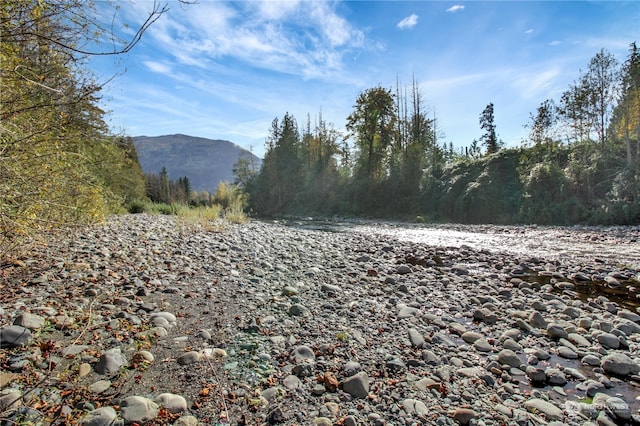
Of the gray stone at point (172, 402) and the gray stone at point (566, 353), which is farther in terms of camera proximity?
the gray stone at point (566, 353)

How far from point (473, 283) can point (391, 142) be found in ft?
72.5

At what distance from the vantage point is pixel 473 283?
15.7 ft

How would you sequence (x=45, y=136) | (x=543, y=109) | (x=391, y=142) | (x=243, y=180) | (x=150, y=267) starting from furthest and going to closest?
(x=243, y=180), (x=391, y=142), (x=543, y=109), (x=150, y=267), (x=45, y=136)

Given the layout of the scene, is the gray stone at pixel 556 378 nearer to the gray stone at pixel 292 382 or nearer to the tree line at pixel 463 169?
the gray stone at pixel 292 382

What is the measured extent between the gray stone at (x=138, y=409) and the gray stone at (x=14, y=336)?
3.50 ft

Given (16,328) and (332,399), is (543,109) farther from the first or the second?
(16,328)

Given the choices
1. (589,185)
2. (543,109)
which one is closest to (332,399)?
(589,185)

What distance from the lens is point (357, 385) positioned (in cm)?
204

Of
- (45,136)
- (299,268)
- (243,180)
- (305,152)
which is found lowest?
(299,268)

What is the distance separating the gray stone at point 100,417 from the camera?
1.56 meters

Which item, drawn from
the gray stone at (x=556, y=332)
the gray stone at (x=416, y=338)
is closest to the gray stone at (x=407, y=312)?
the gray stone at (x=416, y=338)

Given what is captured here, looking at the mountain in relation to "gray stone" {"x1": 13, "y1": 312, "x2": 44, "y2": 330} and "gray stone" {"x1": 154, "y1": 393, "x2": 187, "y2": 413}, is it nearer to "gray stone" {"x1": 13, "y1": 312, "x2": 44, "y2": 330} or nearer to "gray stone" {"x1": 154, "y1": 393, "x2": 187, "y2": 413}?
"gray stone" {"x1": 13, "y1": 312, "x2": 44, "y2": 330}

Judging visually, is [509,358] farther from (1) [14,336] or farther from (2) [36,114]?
(2) [36,114]

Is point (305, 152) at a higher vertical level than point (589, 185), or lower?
higher
